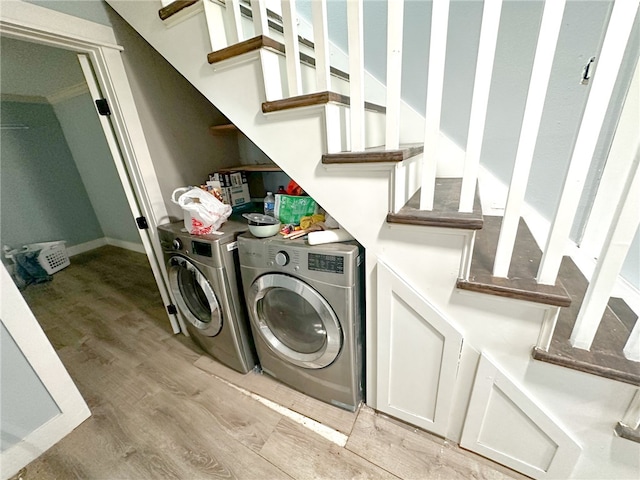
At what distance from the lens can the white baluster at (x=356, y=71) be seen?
0.65 meters

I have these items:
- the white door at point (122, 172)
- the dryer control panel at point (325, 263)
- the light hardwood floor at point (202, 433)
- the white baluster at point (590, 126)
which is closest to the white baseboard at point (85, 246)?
the light hardwood floor at point (202, 433)

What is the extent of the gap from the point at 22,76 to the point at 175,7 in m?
2.83

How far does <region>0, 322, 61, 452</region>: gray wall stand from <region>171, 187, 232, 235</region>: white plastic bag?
0.85 metres

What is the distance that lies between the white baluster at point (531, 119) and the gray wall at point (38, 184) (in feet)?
16.3

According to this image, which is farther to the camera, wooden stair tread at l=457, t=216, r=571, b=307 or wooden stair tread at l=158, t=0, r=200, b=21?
wooden stair tread at l=158, t=0, r=200, b=21

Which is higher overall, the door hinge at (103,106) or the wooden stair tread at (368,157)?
the door hinge at (103,106)

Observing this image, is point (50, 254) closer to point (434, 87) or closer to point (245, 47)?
point (245, 47)

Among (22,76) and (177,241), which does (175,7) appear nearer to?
(177,241)

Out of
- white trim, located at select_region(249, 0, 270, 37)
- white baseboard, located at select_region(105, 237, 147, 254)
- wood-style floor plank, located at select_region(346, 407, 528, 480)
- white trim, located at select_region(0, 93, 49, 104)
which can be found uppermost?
white trim, located at select_region(0, 93, 49, 104)

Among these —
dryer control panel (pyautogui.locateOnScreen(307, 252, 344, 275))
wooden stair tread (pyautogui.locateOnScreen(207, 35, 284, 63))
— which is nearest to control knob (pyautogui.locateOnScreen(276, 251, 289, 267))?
dryer control panel (pyautogui.locateOnScreen(307, 252, 344, 275))

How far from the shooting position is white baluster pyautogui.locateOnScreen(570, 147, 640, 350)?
1.81ft

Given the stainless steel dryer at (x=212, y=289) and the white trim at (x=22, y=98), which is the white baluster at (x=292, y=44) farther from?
the white trim at (x=22, y=98)

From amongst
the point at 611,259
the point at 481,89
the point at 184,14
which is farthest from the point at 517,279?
the point at 184,14

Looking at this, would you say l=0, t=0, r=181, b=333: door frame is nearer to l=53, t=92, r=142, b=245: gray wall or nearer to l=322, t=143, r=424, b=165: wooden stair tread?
l=322, t=143, r=424, b=165: wooden stair tread
